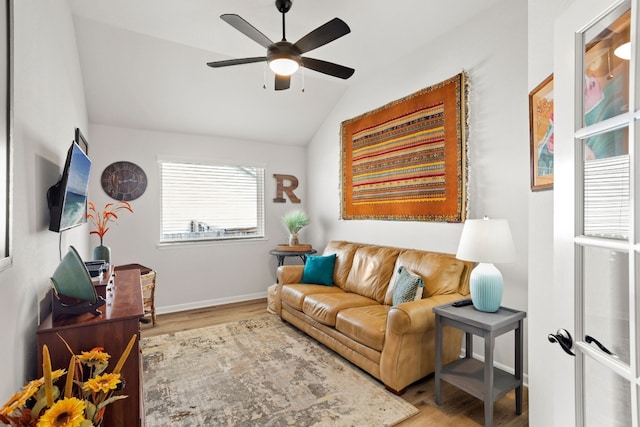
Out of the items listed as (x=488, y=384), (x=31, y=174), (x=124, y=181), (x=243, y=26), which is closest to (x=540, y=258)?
(x=488, y=384)

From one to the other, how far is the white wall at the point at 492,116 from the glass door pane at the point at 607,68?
161 centimetres

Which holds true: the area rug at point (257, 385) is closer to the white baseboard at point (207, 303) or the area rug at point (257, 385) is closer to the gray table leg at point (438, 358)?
the gray table leg at point (438, 358)

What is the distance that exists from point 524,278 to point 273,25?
2.97m

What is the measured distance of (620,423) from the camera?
873 millimetres

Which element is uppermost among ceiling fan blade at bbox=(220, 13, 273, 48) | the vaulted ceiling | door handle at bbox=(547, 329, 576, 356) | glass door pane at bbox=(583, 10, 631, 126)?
the vaulted ceiling

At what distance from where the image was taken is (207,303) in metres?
4.55

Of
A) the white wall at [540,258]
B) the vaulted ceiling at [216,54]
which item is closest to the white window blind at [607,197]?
the white wall at [540,258]

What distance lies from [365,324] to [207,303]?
2782 millimetres

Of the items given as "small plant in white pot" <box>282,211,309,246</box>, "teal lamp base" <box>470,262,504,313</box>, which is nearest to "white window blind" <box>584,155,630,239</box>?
"teal lamp base" <box>470,262,504,313</box>

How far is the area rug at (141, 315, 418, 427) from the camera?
2.09 m

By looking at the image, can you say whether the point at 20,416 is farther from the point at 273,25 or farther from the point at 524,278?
the point at 273,25

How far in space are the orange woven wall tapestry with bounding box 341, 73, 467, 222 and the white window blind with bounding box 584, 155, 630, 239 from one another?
6.32ft

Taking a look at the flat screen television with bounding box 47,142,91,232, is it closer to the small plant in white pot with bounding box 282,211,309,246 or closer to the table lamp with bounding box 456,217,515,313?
the table lamp with bounding box 456,217,515,313

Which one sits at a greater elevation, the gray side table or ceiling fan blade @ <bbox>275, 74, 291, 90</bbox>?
ceiling fan blade @ <bbox>275, 74, 291, 90</bbox>
